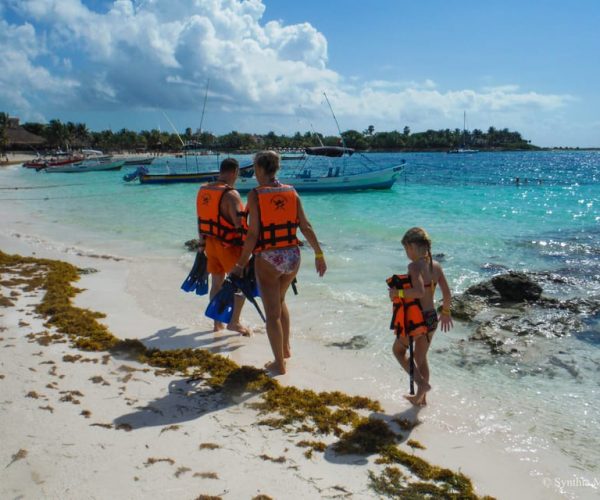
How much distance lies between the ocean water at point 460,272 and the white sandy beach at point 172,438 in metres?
0.44

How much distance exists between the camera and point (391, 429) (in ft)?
13.8

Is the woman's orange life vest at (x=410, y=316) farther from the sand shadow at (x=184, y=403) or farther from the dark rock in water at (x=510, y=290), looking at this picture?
the dark rock in water at (x=510, y=290)

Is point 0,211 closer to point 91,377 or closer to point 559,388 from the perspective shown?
point 91,377

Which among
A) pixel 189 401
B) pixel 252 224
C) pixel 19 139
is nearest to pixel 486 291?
pixel 252 224

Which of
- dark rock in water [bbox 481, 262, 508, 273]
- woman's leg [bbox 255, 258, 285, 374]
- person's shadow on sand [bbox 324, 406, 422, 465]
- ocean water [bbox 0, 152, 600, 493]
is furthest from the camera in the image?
dark rock in water [bbox 481, 262, 508, 273]

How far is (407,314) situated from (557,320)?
179 inches

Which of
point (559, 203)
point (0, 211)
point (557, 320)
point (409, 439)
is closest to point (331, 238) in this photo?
point (557, 320)

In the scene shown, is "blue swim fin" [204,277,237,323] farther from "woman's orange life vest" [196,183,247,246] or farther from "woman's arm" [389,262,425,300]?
"woman's arm" [389,262,425,300]

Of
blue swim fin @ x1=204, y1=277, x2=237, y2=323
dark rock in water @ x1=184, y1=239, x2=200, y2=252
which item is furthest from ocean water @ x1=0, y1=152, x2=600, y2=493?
blue swim fin @ x1=204, y1=277, x2=237, y2=323

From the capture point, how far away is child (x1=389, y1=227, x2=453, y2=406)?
167 inches

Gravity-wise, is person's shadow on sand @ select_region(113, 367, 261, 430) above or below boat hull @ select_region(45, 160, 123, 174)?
below

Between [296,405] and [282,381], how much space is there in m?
0.61

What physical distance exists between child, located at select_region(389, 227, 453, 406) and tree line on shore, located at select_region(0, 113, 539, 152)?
4692 cm

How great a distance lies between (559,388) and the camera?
5.41 meters
